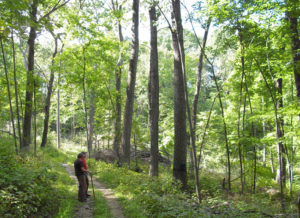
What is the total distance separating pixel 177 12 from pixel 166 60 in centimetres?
2044

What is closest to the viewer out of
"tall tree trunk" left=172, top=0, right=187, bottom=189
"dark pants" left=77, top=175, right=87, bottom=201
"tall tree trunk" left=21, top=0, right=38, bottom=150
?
"dark pants" left=77, top=175, right=87, bottom=201

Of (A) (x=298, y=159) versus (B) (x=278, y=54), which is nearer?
(B) (x=278, y=54)

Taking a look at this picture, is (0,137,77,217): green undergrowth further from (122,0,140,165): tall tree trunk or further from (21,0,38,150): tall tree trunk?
(122,0,140,165): tall tree trunk

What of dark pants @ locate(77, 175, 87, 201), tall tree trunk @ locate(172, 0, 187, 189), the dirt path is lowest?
the dirt path

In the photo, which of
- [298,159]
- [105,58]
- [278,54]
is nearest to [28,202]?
[105,58]

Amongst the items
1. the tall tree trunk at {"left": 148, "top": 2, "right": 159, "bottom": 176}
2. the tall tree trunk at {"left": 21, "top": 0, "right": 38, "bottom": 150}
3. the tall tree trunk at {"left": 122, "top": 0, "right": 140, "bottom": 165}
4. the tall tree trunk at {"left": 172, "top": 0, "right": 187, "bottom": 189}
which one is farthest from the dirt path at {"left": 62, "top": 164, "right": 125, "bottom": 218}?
the tall tree trunk at {"left": 21, "top": 0, "right": 38, "bottom": 150}

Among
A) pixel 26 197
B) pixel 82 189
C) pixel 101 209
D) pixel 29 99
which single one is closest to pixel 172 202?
pixel 101 209

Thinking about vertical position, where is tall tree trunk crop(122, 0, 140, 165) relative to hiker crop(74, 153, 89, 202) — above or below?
above

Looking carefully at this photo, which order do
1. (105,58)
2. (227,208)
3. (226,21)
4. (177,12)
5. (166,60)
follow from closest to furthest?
1. (227,208)
2. (177,12)
3. (226,21)
4. (105,58)
5. (166,60)

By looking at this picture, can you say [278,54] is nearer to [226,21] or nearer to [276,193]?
[226,21]

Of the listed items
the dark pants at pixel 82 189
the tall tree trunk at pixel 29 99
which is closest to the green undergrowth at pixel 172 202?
the dark pants at pixel 82 189

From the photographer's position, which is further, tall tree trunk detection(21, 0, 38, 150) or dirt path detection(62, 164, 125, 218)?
tall tree trunk detection(21, 0, 38, 150)

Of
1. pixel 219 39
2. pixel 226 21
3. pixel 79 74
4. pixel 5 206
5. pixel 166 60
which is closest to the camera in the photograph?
pixel 5 206

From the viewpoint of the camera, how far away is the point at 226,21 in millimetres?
8156
